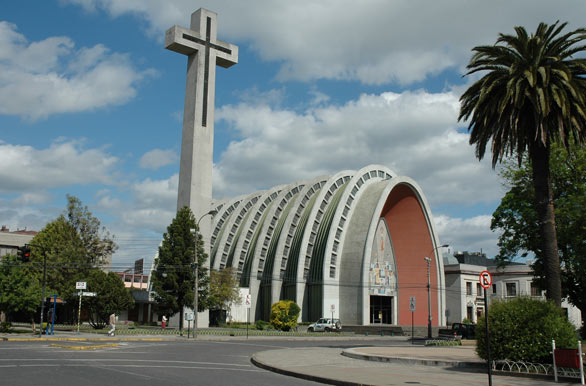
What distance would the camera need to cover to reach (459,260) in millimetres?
99188

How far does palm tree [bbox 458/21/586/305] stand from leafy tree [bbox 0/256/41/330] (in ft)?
123

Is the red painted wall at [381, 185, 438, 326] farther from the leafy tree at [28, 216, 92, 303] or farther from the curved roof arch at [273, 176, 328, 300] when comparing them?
the leafy tree at [28, 216, 92, 303]

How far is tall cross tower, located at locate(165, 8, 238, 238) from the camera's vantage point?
2242 inches

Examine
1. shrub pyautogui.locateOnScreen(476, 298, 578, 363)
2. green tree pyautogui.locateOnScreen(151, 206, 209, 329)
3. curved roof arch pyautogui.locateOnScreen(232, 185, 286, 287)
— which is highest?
curved roof arch pyautogui.locateOnScreen(232, 185, 286, 287)

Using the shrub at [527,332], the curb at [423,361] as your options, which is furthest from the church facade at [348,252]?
the shrub at [527,332]

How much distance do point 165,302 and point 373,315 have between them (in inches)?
1568

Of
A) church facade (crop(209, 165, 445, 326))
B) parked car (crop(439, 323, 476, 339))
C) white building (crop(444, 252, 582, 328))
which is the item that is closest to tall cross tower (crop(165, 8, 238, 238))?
church facade (crop(209, 165, 445, 326))

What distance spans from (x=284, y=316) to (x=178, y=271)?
17.8 m

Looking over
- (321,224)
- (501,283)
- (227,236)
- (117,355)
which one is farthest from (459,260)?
(117,355)

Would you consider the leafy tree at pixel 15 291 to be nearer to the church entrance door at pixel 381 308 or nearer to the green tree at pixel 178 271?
the green tree at pixel 178 271

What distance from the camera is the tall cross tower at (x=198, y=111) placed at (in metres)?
56.9

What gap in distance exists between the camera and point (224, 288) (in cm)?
6612

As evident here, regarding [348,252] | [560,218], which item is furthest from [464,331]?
[348,252]

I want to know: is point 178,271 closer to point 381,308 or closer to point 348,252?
point 348,252
